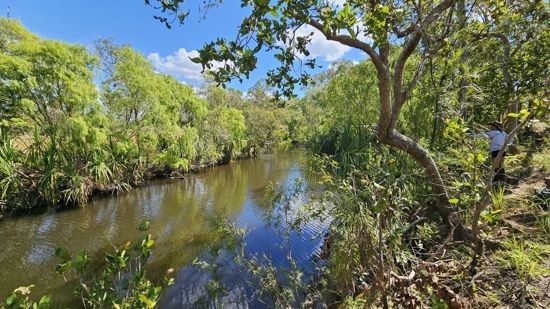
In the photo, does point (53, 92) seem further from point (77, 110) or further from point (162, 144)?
point (162, 144)

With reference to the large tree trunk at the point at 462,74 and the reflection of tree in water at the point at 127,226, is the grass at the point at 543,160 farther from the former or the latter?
the reflection of tree in water at the point at 127,226

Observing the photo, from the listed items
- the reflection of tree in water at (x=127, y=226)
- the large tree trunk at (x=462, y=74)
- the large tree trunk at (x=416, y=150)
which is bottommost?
the reflection of tree in water at (x=127, y=226)

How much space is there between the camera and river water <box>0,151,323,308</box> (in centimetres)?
631

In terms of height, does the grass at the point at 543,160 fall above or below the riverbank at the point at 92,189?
above

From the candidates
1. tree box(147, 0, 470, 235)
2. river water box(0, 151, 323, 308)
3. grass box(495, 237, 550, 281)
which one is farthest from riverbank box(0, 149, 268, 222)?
grass box(495, 237, 550, 281)

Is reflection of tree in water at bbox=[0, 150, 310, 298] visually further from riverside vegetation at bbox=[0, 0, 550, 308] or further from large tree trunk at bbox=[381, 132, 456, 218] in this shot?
large tree trunk at bbox=[381, 132, 456, 218]

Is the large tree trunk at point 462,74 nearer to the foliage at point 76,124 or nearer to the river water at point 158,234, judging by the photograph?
the river water at point 158,234

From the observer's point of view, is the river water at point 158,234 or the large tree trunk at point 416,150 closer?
the large tree trunk at point 416,150

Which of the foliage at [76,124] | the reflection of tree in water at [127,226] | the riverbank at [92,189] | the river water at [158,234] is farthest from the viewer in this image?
the riverbank at [92,189]

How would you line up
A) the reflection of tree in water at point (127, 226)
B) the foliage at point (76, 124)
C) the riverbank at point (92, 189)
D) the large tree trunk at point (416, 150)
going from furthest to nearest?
the riverbank at point (92, 189), the foliage at point (76, 124), the reflection of tree in water at point (127, 226), the large tree trunk at point (416, 150)

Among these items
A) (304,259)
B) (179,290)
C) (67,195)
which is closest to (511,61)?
(304,259)

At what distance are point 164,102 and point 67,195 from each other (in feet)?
22.8

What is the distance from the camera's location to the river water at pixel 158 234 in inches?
249

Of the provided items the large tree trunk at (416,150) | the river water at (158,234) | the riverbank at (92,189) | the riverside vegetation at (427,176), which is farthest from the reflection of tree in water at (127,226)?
the large tree trunk at (416,150)
